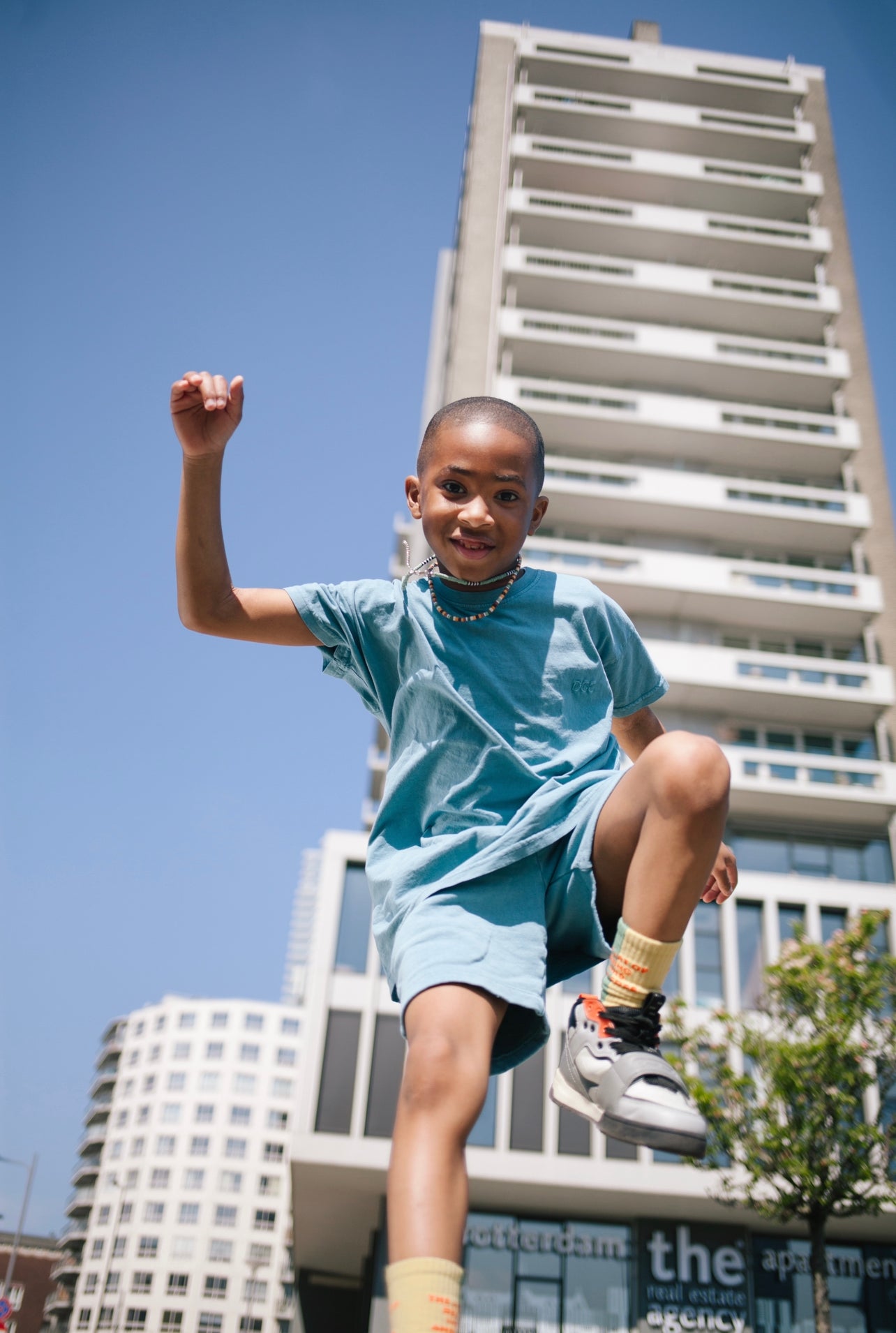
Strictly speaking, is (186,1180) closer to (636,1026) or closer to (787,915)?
(787,915)

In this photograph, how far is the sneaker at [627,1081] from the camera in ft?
5.42

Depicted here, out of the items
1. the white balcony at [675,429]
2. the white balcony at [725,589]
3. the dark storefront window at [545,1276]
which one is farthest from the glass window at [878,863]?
the white balcony at [675,429]

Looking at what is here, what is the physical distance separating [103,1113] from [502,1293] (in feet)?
269

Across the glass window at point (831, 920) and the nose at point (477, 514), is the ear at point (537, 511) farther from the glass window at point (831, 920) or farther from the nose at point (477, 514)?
the glass window at point (831, 920)

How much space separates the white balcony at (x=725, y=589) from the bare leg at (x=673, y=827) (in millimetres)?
29636

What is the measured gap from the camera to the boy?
1.69 metres

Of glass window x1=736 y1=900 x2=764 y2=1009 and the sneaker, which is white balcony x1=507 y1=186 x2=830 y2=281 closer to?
glass window x1=736 y1=900 x2=764 y2=1009

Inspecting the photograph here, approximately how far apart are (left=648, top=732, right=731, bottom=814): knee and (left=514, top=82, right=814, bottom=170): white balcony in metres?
43.6

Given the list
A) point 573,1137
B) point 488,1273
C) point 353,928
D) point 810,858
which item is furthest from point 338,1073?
point 810,858

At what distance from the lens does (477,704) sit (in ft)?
7.29

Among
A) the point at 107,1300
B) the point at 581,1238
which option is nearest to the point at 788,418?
the point at 581,1238

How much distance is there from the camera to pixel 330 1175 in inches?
845

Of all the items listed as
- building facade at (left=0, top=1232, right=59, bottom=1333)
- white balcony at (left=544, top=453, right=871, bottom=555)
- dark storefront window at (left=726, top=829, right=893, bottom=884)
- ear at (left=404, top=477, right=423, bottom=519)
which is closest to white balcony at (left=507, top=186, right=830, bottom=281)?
white balcony at (left=544, top=453, right=871, bottom=555)

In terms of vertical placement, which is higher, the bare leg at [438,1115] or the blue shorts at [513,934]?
the blue shorts at [513,934]
